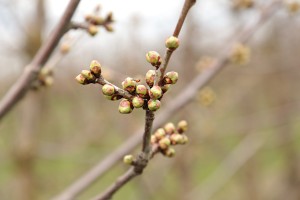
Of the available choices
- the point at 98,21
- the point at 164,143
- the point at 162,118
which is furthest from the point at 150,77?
the point at 162,118

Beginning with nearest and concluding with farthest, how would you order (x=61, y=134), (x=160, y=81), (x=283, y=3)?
(x=160, y=81), (x=283, y=3), (x=61, y=134)

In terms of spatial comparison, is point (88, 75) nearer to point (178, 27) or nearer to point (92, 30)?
point (178, 27)

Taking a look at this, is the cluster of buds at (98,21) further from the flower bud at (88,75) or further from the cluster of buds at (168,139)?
the flower bud at (88,75)

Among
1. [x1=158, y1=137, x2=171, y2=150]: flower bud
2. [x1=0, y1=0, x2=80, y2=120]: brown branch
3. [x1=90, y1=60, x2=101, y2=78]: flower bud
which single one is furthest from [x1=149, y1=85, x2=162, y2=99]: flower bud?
[x1=0, y1=0, x2=80, y2=120]: brown branch

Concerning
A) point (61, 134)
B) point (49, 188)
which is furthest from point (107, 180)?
point (49, 188)

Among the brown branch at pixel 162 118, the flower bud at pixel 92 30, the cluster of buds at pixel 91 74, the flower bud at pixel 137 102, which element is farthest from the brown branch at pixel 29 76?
the flower bud at pixel 137 102

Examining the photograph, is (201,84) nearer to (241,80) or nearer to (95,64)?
(95,64)
